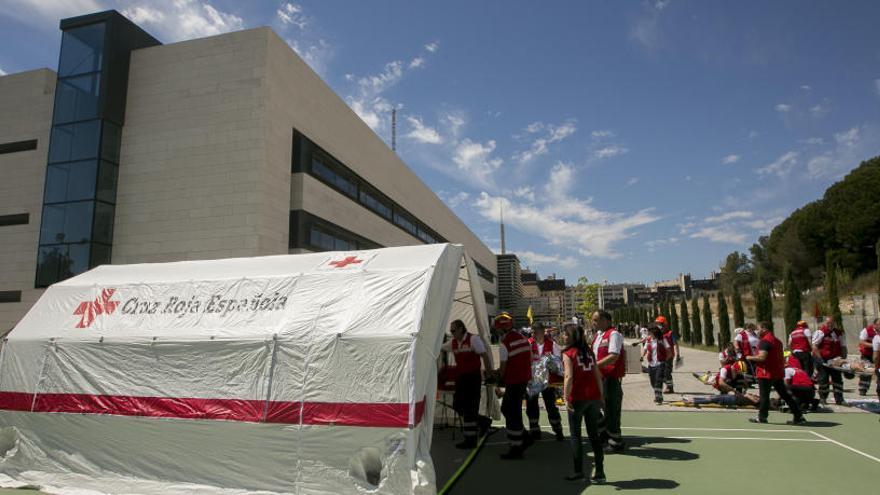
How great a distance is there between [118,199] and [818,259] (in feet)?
196

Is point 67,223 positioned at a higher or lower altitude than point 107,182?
lower

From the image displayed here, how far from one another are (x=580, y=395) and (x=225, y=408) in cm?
434

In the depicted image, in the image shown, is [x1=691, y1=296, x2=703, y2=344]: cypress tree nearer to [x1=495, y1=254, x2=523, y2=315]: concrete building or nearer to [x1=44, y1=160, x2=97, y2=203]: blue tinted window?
[x1=495, y1=254, x2=523, y2=315]: concrete building

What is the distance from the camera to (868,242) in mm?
42594

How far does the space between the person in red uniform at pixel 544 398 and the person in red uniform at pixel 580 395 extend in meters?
1.83

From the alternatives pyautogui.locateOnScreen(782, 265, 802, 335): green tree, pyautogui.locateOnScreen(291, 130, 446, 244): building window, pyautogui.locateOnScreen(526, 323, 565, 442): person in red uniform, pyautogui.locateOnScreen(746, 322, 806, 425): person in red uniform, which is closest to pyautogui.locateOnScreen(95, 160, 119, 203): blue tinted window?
pyautogui.locateOnScreen(291, 130, 446, 244): building window

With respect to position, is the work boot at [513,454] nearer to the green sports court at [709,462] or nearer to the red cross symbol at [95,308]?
the green sports court at [709,462]

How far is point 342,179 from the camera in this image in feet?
82.6

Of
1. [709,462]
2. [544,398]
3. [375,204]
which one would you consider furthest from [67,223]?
[709,462]

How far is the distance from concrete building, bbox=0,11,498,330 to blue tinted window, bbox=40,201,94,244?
0.17 feet

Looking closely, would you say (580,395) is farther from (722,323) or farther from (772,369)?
(722,323)

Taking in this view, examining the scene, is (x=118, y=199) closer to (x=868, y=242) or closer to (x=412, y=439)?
(x=412, y=439)

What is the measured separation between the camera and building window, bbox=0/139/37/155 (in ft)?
72.1

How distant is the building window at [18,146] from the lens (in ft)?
72.1
